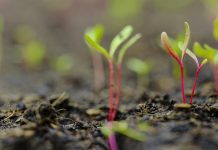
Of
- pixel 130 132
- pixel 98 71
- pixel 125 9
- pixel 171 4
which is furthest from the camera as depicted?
pixel 171 4

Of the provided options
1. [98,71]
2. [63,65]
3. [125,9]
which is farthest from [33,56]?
[125,9]

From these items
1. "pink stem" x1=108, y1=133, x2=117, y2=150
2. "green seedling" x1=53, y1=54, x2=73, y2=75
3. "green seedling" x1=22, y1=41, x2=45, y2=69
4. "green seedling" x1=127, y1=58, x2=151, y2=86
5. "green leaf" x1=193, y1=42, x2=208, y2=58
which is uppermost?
"green seedling" x1=22, y1=41, x2=45, y2=69

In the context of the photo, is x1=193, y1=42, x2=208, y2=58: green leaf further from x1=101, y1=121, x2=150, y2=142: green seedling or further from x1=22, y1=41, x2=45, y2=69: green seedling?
x1=22, y1=41, x2=45, y2=69: green seedling

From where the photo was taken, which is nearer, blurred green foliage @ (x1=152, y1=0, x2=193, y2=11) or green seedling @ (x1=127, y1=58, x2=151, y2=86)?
green seedling @ (x1=127, y1=58, x2=151, y2=86)

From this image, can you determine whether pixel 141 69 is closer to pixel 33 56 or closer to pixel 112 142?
pixel 33 56

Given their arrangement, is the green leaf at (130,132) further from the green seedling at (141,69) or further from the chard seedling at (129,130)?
the green seedling at (141,69)

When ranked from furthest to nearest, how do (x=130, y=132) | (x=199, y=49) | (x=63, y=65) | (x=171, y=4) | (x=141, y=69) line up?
(x=171, y=4), (x=63, y=65), (x=141, y=69), (x=199, y=49), (x=130, y=132)

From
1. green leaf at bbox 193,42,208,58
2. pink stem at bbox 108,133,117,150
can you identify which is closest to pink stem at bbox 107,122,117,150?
pink stem at bbox 108,133,117,150

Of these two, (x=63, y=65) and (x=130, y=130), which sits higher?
(x=63, y=65)

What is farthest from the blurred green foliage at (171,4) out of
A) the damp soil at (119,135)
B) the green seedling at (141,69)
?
the damp soil at (119,135)
